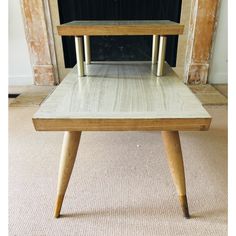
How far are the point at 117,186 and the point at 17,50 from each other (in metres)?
1.41

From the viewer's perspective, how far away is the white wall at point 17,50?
5.57ft

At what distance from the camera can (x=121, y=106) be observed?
67cm

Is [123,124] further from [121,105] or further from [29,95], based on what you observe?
[29,95]

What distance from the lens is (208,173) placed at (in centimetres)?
96

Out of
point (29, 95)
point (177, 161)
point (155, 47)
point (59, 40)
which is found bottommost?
point (29, 95)

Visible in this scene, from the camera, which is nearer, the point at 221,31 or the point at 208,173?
the point at 208,173

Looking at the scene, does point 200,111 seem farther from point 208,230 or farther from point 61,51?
point 61,51

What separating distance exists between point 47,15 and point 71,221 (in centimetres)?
144

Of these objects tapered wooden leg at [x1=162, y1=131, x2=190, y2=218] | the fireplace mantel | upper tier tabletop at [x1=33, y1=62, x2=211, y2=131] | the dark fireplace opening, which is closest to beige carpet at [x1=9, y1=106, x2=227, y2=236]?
tapered wooden leg at [x1=162, y1=131, x2=190, y2=218]

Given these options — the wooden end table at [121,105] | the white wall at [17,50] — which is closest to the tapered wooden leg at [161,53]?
the wooden end table at [121,105]

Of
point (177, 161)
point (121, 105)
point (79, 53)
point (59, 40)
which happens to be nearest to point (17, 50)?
point (59, 40)

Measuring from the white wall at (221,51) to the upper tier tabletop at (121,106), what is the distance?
3.56 ft

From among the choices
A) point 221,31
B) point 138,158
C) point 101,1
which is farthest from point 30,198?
point 221,31

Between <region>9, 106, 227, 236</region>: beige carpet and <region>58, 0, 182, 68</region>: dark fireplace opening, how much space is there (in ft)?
2.88
